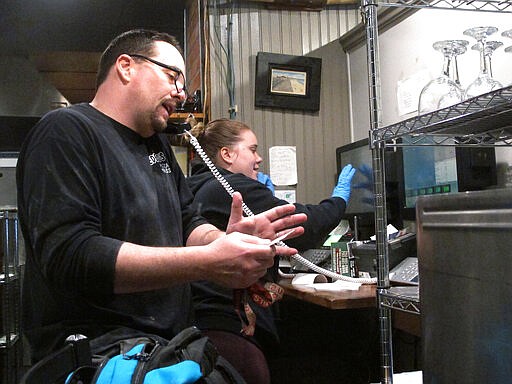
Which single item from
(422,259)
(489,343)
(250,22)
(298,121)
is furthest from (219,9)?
(489,343)

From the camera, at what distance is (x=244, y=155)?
205cm

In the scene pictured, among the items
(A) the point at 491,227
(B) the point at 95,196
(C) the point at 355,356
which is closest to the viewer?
(A) the point at 491,227

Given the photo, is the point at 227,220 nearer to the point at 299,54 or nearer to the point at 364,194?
the point at 364,194

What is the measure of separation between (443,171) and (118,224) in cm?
137

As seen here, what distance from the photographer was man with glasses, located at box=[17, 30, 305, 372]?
3.42ft

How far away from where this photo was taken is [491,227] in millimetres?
740

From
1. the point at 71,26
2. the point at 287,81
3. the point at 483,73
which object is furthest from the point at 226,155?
the point at 71,26

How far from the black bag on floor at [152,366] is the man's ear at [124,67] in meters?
0.65

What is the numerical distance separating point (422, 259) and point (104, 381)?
0.59 m

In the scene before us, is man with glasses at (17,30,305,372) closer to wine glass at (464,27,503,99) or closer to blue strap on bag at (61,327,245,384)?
blue strap on bag at (61,327,245,384)

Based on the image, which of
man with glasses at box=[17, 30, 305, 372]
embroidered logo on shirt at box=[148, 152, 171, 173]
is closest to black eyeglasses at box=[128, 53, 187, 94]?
man with glasses at box=[17, 30, 305, 372]

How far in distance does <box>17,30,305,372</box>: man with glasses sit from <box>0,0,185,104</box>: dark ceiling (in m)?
2.69

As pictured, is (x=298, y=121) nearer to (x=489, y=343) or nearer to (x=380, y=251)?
(x=380, y=251)

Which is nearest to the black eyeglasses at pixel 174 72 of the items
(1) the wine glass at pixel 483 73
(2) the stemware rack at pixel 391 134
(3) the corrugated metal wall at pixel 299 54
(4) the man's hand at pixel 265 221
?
(4) the man's hand at pixel 265 221
